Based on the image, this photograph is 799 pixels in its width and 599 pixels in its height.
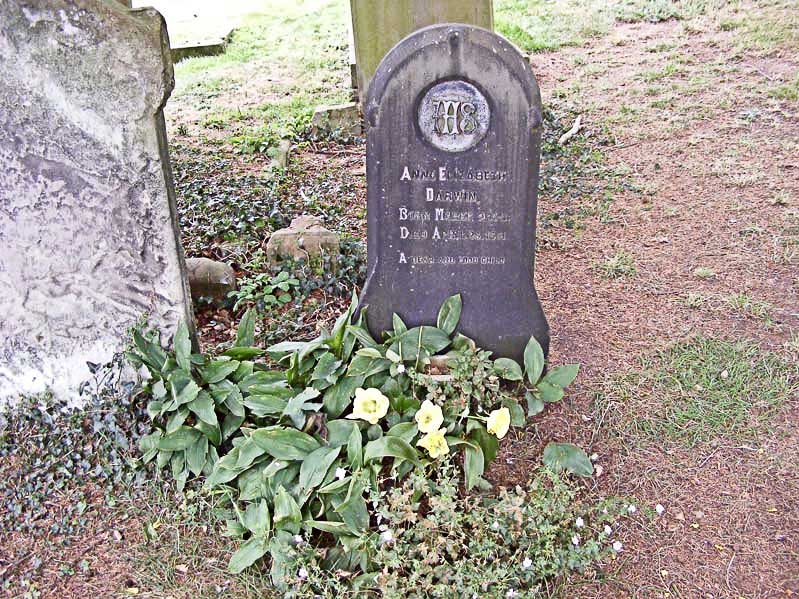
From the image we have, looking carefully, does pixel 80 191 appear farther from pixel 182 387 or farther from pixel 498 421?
pixel 498 421

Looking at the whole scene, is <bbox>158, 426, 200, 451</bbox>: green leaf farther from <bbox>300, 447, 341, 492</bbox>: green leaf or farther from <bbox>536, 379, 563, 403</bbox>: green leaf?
<bbox>536, 379, 563, 403</bbox>: green leaf

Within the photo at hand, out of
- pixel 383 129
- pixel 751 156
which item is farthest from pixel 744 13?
pixel 383 129

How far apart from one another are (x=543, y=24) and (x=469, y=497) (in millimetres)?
8107

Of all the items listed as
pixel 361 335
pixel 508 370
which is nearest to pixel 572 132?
pixel 508 370

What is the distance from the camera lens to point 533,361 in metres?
3.38

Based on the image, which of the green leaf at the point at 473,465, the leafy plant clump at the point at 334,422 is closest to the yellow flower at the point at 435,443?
the leafy plant clump at the point at 334,422

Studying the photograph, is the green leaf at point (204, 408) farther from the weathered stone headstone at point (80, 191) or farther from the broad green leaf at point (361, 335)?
the broad green leaf at point (361, 335)

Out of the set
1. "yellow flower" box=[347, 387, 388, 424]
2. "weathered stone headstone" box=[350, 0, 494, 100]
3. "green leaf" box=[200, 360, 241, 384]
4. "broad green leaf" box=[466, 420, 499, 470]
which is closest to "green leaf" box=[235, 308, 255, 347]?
"green leaf" box=[200, 360, 241, 384]

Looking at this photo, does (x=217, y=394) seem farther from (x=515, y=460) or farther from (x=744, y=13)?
(x=744, y=13)

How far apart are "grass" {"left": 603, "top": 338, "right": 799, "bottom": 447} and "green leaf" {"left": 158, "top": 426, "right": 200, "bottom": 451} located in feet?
6.11

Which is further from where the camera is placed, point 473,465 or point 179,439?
point 179,439

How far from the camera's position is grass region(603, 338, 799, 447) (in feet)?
11.1

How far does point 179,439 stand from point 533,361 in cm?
154

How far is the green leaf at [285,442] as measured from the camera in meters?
2.96
